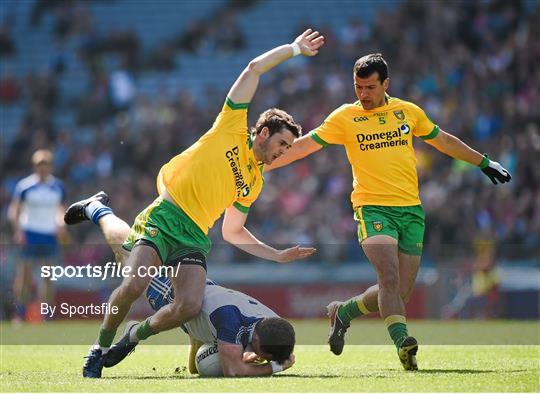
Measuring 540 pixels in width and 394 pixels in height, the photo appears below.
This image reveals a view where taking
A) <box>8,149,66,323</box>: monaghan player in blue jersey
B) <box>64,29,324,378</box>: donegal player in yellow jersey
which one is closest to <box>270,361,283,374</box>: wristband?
<box>64,29,324,378</box>: donegal player in yellow jersey

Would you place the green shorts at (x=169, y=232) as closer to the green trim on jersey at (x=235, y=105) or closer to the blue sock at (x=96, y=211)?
the green trim on jersey at (x=235, y=105)

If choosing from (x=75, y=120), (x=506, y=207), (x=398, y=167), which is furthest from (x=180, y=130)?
(x=398, y=167)

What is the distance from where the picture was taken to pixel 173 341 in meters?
12.9

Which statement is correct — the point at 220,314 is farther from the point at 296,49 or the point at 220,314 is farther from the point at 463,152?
the point at 463,152

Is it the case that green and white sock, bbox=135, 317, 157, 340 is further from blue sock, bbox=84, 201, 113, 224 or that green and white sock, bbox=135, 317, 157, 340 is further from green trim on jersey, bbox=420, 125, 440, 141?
green trim on jersey, bbox=420, 125, 440, 141

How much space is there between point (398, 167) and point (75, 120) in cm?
1760

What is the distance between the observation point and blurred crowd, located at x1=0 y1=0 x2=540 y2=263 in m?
20.2

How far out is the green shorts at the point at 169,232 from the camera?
872 centimetres

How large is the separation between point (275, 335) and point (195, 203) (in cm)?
119

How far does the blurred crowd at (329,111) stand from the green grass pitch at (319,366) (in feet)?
17.7

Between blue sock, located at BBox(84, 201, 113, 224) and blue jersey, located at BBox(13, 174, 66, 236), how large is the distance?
21.8ft

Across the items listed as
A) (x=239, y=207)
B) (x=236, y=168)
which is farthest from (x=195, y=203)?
(x=239, y=207)

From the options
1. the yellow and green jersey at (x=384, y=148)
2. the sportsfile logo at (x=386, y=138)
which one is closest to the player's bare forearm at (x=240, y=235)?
the yellow and green jersey at (x=384, y=148)

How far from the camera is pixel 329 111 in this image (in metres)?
23.2
